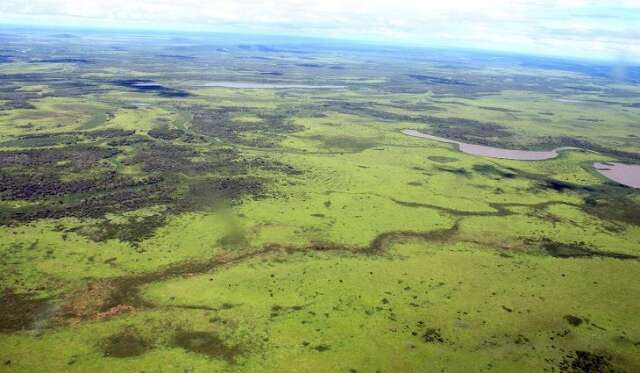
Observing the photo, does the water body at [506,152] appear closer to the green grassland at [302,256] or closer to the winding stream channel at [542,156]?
the winding stream channel at [542,156]

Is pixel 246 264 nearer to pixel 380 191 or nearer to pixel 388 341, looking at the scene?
pixel 388 341

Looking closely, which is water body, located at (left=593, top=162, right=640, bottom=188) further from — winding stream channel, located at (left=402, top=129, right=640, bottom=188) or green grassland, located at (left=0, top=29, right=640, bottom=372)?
green grassland, located at (left=0, top=29, right=640, bottom=372)

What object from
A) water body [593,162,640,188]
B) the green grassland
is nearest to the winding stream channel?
water body [593,162,640,188]

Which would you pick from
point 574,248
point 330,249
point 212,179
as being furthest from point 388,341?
point 212,179

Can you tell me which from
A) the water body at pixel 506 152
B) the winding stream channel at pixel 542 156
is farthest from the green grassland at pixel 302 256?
the water body at pixel 506 152

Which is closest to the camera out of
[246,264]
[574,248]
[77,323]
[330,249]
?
[77,323]

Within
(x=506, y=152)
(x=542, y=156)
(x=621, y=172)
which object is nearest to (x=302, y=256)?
(x=506, y=152)

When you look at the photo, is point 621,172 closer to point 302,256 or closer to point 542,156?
point 542,156
